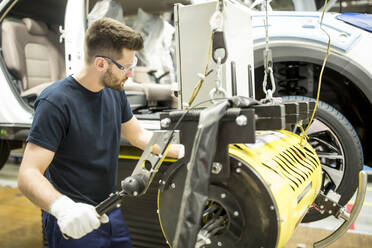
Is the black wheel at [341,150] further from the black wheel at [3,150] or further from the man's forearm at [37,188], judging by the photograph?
the black wheel at [3,150]

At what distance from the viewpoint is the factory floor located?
2.56 m

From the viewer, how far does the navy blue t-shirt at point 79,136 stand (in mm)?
1437

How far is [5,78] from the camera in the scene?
335 centimetres

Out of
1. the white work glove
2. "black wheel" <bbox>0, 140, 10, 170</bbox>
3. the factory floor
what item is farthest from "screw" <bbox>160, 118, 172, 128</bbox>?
"black wheel" <bbox>0, 140, 10, 170</bbox>

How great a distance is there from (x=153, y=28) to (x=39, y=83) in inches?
60.7

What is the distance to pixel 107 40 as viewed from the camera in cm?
155

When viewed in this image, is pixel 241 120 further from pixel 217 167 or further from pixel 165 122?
pixel 165 122

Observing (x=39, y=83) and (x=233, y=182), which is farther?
(x=39, y=83)

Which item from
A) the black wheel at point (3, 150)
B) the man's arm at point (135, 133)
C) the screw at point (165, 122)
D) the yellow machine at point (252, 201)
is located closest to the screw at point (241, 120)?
the yellow machine at point (252, 201)

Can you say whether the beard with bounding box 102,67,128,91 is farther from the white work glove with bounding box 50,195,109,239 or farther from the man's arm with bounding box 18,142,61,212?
the white work glove with bounding box 50,195,109,239

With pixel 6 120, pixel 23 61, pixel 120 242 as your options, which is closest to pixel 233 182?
pixel 120 242

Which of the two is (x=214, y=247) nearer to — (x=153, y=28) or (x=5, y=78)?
(x=5, y=78)

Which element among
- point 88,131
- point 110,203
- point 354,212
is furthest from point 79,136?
point 354,212

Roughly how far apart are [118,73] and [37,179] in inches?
23.6
